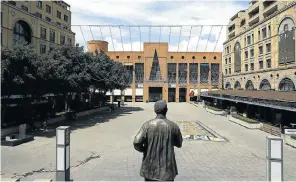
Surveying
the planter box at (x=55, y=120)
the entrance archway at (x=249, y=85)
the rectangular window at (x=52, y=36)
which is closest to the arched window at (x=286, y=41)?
the entrance archway at (x=249, y=85)

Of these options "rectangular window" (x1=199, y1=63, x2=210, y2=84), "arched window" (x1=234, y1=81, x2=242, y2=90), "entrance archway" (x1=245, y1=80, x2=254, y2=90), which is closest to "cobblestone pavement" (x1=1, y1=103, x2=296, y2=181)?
"entrance archway" (x1=245, y1=80, x2=254, y2=90)

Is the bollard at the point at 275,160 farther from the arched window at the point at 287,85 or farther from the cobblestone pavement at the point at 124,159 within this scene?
the arched window at the point at 287,85

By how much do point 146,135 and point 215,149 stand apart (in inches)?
536

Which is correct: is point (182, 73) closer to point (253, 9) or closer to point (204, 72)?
point (204, 72)

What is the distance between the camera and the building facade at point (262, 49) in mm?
41656

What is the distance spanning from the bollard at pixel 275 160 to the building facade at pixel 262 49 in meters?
37.1

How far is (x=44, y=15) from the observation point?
5328cm

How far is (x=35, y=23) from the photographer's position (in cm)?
4428

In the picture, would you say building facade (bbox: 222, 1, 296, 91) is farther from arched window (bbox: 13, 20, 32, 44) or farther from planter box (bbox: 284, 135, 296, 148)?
arched window (bbox: 13, 20, 32, 44)

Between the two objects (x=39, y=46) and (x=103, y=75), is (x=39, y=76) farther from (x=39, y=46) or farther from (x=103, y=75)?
(x=39, y=46)

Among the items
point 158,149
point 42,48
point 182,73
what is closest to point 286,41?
point 182,73

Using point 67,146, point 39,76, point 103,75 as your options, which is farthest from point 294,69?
point 67,146

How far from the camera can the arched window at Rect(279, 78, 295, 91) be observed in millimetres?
41369

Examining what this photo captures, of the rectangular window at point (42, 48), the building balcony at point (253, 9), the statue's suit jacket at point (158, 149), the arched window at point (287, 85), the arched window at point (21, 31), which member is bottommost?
the statue's suit jacket at point (158, 149)
